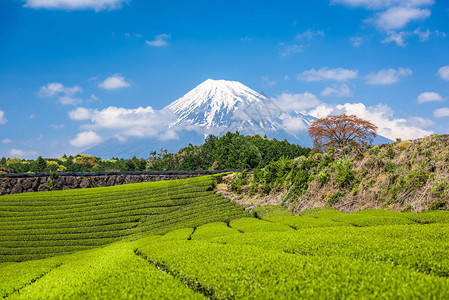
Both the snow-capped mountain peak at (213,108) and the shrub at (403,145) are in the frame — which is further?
the snow-capped mountain peak at (213,108)

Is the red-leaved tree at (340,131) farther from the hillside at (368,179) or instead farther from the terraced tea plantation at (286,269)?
the terraced tea plantation at (286,269)

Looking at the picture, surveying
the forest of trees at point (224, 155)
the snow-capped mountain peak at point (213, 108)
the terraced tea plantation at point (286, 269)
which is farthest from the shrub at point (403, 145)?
the snow-capped mountain peak at point (213, 108)

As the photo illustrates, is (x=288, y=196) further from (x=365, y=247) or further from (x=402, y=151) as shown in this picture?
(x=365, y=247)

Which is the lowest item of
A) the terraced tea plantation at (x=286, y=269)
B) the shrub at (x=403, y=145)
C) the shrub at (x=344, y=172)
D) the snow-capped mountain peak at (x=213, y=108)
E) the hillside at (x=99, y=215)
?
the hillside at (x=99, y=215)

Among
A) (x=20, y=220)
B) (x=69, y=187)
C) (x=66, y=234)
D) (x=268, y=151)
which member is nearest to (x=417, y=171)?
(x=66, y=234)

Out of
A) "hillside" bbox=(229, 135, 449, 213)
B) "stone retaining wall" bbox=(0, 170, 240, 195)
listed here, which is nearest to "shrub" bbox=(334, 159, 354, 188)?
"hillside" bbox=(229, 135, 449, 213)

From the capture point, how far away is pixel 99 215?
94.3 feet

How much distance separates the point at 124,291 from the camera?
6398mm

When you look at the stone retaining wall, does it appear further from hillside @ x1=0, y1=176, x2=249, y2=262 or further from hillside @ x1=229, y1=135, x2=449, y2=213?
hillside @ x1=229, y1=135, x2=449, y2=213

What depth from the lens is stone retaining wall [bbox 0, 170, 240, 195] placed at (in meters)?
43.1

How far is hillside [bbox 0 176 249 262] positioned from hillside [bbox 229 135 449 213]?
19.3ft

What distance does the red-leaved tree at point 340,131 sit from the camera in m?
40.0

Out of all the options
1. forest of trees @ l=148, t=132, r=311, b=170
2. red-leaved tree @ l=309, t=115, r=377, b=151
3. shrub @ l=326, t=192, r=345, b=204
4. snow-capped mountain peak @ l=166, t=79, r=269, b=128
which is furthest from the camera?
snow-capped mountain peak @ l=166, t=79, r=269, b=128

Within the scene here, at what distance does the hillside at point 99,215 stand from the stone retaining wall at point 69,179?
9437 millimetres
